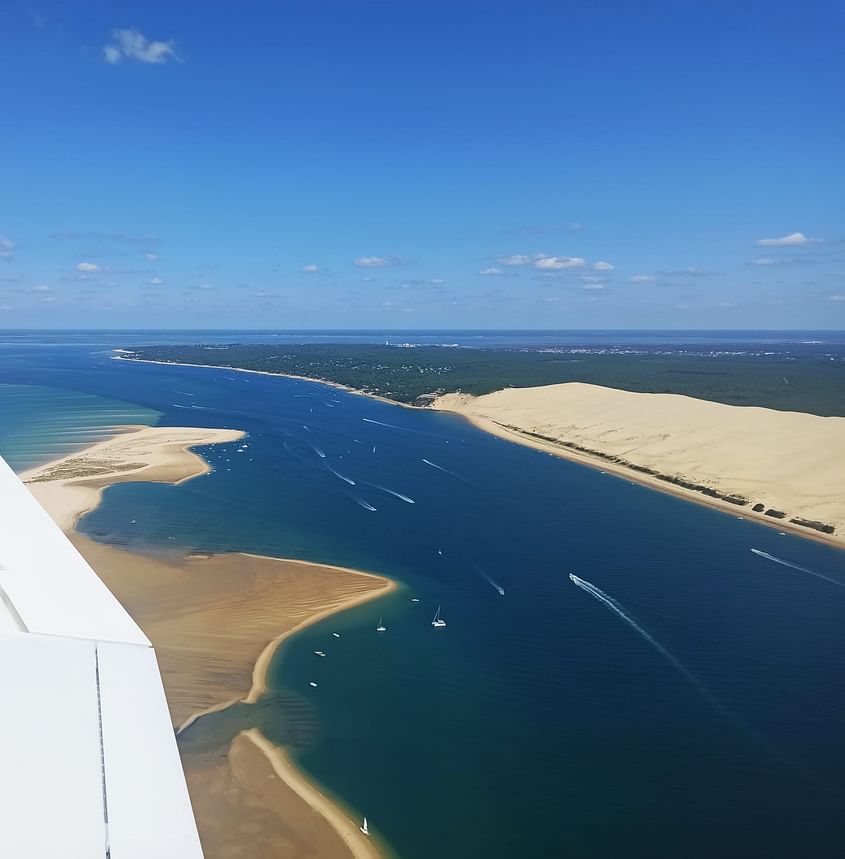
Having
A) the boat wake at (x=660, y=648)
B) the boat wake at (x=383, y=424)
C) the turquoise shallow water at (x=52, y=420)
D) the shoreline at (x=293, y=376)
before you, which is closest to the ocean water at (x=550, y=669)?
the boat wake at (x=660, y=648)

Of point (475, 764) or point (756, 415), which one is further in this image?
point (756, 415)

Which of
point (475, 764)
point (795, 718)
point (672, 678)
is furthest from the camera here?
point (672, 678)

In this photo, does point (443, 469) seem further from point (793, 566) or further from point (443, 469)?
point (793, 566)

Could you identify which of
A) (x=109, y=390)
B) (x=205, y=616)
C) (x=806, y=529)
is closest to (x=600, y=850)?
(x=205, y=616)

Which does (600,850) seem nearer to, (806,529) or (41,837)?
(41,837)

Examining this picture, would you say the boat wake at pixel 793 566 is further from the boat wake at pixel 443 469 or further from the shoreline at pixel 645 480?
the boat wake at pixel 443 469

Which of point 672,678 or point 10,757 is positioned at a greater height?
point 10,757

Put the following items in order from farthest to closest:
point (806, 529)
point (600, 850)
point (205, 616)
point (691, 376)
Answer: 1. point (691, 376)
2. point (806, 529)
3. point (205, 616)
4. point (600, 850)

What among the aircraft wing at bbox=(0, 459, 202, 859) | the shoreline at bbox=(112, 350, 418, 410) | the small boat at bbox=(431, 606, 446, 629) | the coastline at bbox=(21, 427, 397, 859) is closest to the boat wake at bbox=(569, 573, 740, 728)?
the small boat at bbox=(431, 606, 446, 629)
